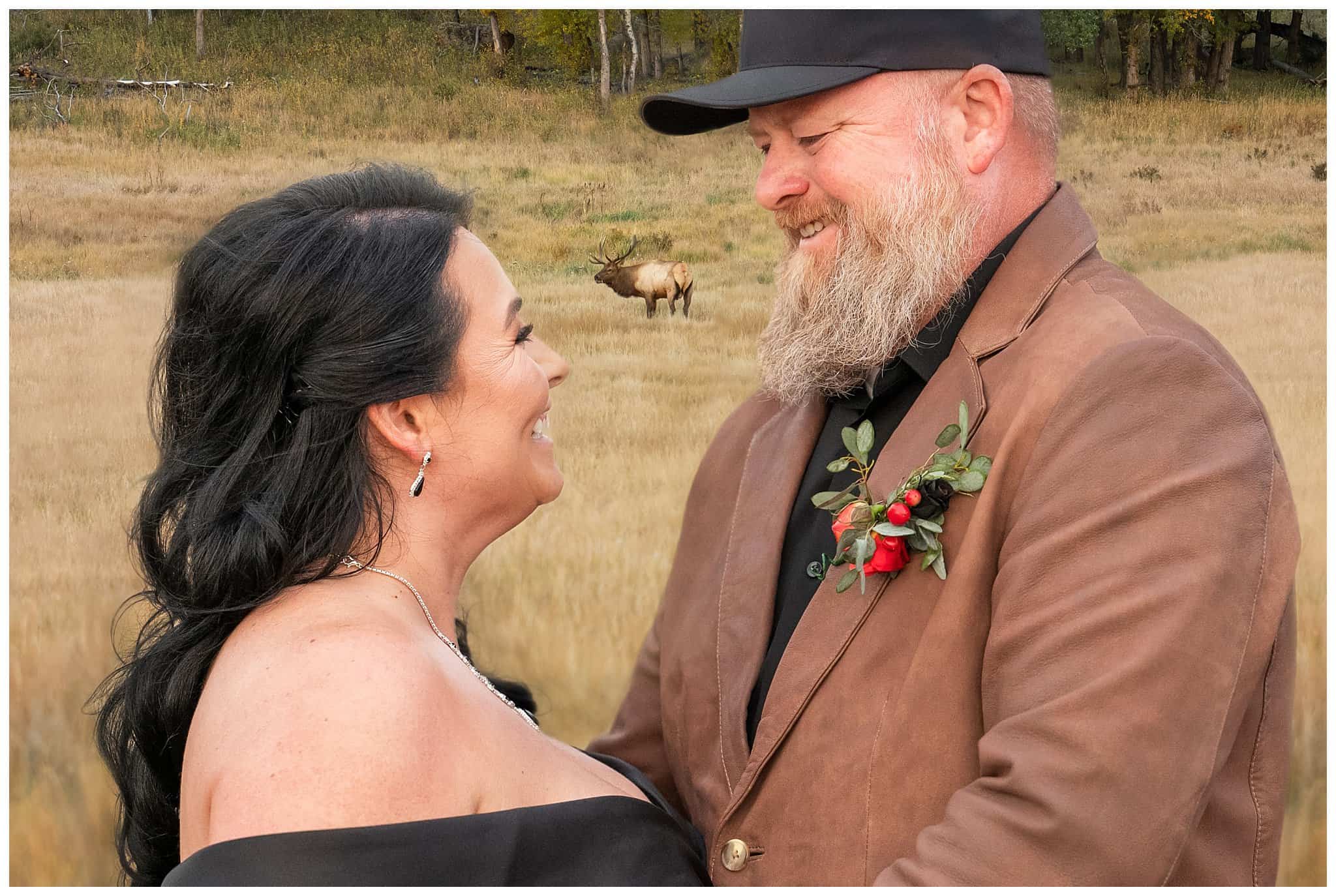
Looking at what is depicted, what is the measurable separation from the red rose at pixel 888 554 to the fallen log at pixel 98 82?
10.3 ft

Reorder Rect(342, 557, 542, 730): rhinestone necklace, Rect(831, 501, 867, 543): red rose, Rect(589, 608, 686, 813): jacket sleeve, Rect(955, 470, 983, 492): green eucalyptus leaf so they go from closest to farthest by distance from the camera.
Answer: Rect(955, 470, 983, 492): green eucalyptus leaf
Rect(831, 501, 867, 543): red rose
Rect(342, 557, 542, 730): rhinestone necklace
Rect(589, 608, 686, 813): jacket sleeve

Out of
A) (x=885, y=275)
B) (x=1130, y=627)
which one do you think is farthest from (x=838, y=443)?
(x=1130, y=627)

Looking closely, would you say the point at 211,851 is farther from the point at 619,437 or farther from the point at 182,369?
the point at 619,437

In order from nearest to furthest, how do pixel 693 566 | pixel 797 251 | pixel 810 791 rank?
pixel 810 791
pixel 797 251
pixel 693 566

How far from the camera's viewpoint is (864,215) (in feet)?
7.63

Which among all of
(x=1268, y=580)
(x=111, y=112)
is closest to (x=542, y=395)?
(x=1268, y=580)

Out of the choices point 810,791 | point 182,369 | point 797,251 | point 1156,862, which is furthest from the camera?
point 797,251

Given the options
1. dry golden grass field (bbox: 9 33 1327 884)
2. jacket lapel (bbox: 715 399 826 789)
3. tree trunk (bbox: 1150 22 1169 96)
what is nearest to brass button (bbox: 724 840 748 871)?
jacket lapel (bbox: 715 399 826 789)

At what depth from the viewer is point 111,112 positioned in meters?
3.91

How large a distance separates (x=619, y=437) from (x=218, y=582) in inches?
89.7

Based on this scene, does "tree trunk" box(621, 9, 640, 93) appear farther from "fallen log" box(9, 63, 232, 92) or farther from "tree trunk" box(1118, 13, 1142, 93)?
"tree trunk" box(1118, 13, 1142, 93)

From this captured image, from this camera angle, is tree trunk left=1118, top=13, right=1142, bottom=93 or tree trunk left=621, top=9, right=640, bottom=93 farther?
tree trunk left=621, top=9, right=640, bottom=93

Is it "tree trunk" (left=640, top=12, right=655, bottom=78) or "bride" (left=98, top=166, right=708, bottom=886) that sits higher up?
"tree trunk" (left=640, top=12, right=655, bottom=78)

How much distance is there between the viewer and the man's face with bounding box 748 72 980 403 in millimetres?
2264
